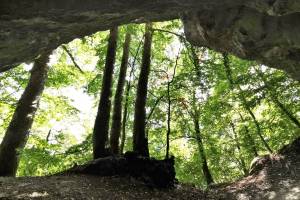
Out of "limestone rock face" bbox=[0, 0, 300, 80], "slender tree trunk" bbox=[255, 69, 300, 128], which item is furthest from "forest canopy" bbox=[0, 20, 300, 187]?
"limestone rock face" bbox=[0, 0, 300, 80]

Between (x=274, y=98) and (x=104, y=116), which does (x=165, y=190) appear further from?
(x=274, y=98)

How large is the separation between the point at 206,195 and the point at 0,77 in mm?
12387

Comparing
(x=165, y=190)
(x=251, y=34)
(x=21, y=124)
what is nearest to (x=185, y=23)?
(x=251, y=34)

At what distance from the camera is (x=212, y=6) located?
807 cm

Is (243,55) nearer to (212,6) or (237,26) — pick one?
(237,26)

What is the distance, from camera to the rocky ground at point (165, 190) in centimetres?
1008

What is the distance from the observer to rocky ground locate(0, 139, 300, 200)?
10078mm

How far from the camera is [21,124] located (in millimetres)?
13375

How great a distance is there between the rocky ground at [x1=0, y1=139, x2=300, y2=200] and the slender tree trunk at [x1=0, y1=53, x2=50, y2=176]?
1569 mm

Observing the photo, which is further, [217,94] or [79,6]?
[217,94]

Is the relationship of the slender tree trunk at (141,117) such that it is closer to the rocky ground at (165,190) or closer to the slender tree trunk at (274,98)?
the rocky ground at (165,190)

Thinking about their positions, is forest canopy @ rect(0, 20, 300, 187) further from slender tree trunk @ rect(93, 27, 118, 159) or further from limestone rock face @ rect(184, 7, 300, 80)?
limestone rock face @ rect(184, 7, 300, 80)

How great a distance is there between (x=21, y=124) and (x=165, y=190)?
6.00 metres

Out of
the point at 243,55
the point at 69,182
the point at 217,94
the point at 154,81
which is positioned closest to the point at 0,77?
the point at 154,81
